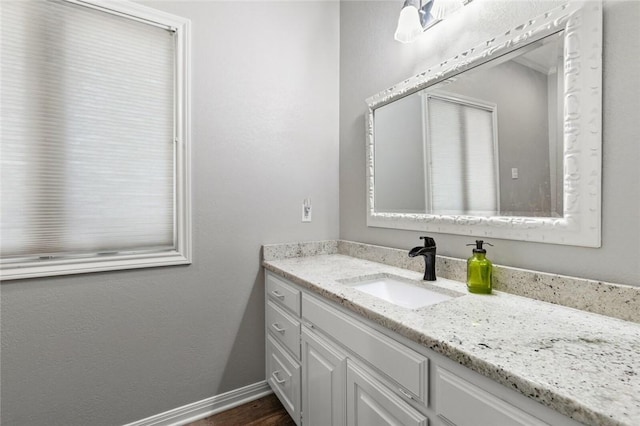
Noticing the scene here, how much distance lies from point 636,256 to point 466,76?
2.92ft

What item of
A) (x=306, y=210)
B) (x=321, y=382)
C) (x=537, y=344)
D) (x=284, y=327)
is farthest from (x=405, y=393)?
(x=306, y=210)

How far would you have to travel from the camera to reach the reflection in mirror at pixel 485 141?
1021 mm

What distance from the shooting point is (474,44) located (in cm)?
124

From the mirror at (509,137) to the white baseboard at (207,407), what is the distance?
129 cm

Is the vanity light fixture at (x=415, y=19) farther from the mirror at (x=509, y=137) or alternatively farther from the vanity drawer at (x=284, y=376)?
the vanity drawer at (x=284, y=376)

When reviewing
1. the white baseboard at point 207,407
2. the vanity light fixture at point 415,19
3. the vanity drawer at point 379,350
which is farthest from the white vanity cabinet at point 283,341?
the vanity light fixture at point 415,19

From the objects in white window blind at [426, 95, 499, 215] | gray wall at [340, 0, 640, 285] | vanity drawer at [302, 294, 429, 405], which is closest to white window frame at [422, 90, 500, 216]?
white window blind at [426, 95, 499, 215]

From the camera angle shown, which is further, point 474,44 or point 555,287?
point 474,44

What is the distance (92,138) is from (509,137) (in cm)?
183

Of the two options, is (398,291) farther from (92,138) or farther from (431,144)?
(92,138)

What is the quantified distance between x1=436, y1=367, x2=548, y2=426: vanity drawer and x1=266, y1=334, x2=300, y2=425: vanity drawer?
828 mm

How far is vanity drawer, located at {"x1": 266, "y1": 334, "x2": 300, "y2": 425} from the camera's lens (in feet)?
4.61

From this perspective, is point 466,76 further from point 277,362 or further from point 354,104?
point 277,362

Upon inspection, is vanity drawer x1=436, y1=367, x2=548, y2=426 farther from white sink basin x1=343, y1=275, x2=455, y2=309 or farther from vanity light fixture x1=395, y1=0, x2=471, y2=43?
vanity light fixture x1=395, y1=0, x2=471, y2=43
